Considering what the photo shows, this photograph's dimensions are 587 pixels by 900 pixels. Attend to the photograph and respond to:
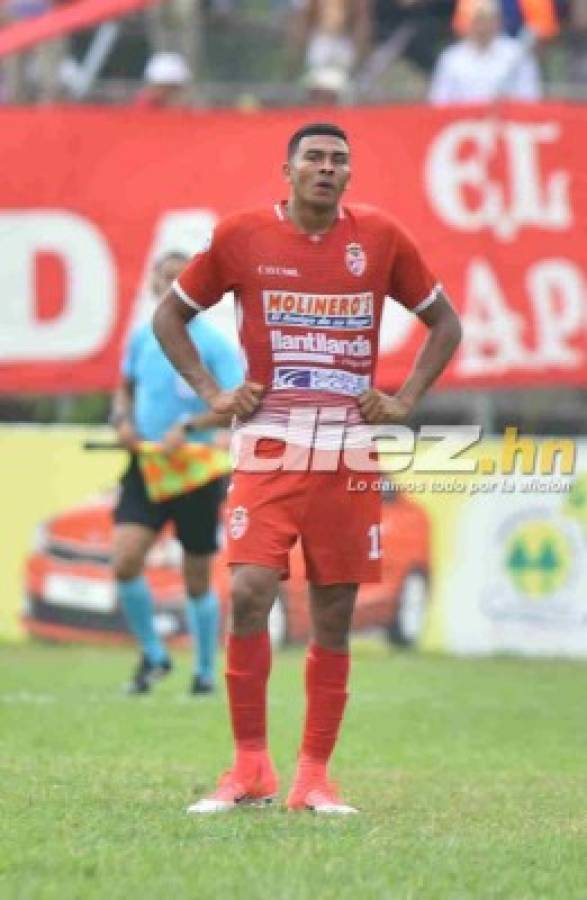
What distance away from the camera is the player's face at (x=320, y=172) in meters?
8.22

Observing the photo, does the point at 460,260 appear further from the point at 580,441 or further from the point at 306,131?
the point at 306,131

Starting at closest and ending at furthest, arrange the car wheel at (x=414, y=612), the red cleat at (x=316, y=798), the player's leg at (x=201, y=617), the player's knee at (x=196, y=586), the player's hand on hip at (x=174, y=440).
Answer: the red cleat at (x=316, y=798) → the player's hand on hip at (x=174, y=440) → the player's leg at (x=201, y=617) → the player's knee at (x=196, y=586) → the car wheel at (x=414, y=612)

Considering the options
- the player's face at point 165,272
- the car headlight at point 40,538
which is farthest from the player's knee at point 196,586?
the car headlight at point 40,538

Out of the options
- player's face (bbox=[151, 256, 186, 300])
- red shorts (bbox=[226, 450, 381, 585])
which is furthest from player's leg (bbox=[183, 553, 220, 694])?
red shorts (bbox=[226, 450, 381, 585])

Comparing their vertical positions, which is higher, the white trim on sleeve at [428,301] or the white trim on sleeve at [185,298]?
the white trim on sleeve at [428,301]

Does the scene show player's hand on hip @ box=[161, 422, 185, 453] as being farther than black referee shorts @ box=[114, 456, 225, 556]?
No

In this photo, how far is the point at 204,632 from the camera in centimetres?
1402

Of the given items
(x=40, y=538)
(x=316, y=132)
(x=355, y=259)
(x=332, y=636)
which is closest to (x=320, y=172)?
(x=316, y=132)

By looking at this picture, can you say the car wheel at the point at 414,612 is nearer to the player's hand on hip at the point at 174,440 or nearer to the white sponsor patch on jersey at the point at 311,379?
the player's hand on hip at the point at 174,440

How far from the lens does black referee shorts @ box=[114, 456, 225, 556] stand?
45.2 ft

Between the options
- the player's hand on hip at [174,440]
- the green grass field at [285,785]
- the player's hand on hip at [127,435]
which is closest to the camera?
the green grass field at [285,785]

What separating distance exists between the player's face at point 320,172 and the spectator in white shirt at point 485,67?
956 cm

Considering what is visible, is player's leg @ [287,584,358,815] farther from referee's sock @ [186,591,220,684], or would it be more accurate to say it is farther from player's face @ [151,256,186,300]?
referee's sock @ [186,591,220,684]

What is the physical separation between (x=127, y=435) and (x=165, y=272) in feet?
3.62
